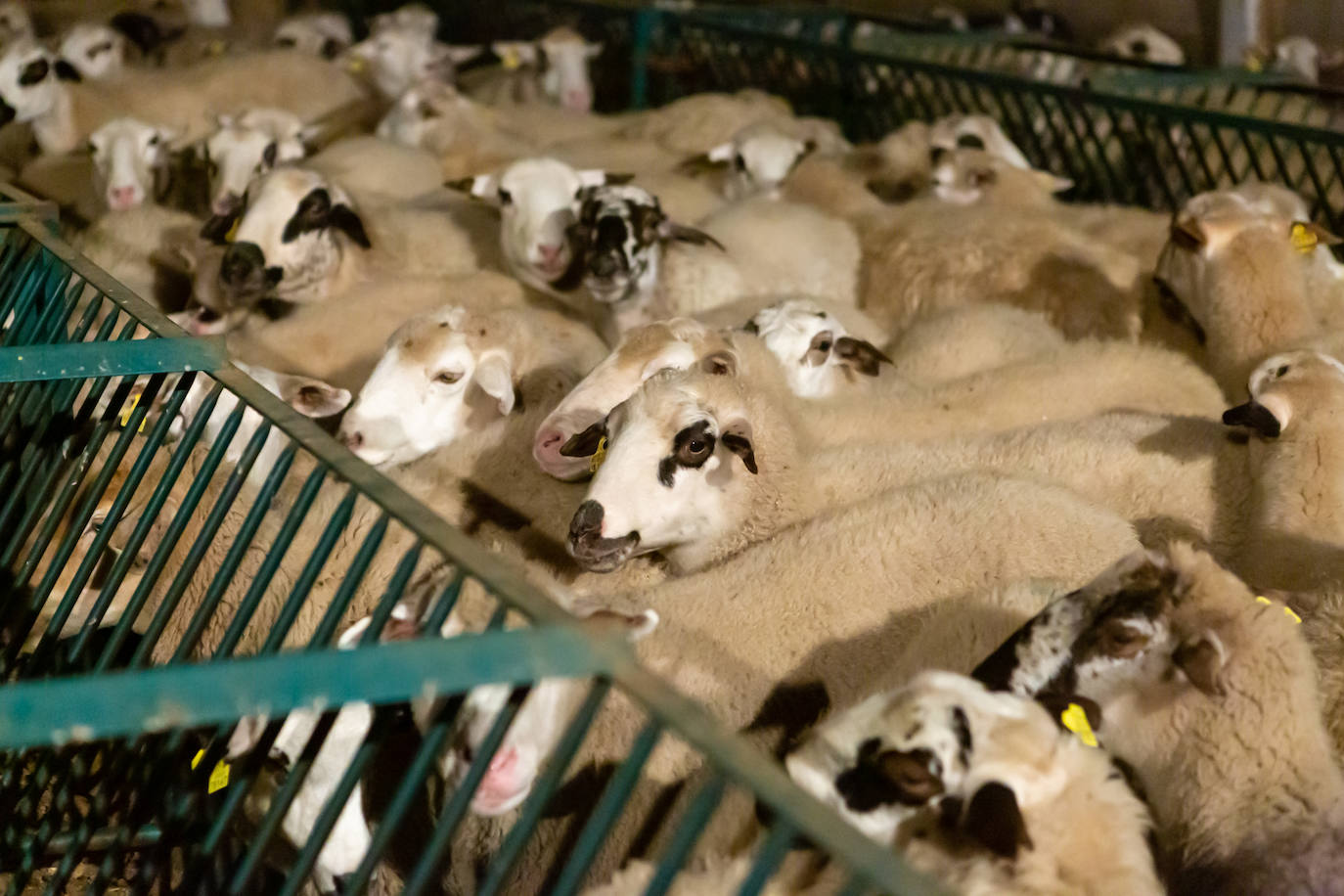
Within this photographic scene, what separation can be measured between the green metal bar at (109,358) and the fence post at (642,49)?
5969 millimetres

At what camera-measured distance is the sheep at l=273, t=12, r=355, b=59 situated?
28.9 feet

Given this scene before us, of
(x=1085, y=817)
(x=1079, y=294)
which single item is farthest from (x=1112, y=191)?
(x=1085, y=817)

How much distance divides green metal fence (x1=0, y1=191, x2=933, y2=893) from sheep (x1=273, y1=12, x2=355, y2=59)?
5.52 m

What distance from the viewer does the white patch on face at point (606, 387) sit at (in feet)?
10.3

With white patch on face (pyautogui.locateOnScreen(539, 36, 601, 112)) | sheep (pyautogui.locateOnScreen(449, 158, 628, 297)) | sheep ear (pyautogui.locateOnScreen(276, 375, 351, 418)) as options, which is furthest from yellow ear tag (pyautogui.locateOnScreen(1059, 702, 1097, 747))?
white patch on face (pyautogui.locateOnScreen(539, 36, 601, 112))

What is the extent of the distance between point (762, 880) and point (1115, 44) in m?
8.61

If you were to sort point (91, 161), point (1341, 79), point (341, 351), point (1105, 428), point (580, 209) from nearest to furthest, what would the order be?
point (1105, 428) → point (341, 351) → point (580, 209) → point (91, 161) → point (1341, 79)

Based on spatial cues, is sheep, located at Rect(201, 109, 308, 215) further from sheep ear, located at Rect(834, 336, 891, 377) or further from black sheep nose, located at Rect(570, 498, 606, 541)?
black sheep nose, located at Rect(570, 498, 606, 541)

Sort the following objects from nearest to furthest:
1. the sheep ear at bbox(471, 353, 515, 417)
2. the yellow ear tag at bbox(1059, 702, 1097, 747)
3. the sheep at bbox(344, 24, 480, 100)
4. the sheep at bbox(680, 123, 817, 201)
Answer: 1. the yellow ear tag at bbox(1059, 702, 1097, 747)
2. the sheep ear at bbox(471, 353, 515, 417)
3. the sheep at bbox(680, 123, 817, 201)
4. the sheep at bbox(344, 24, 480, 100)

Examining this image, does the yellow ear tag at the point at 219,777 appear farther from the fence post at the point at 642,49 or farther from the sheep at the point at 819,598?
the fence post at the point at 642,49

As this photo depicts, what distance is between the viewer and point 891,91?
7.44m

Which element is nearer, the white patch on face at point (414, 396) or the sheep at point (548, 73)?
the white patch on face at point (414, 396)

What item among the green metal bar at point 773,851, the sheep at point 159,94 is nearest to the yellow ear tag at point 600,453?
the green metal bar at point 773,851

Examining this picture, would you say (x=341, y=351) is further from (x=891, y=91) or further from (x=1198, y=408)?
(x=891, y=91)
